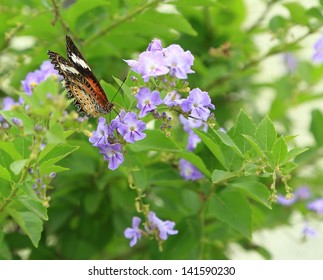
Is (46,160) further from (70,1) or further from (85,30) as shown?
(70,1)

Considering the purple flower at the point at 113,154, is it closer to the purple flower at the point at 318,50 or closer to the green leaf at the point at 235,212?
the green leaf at the point at 235,212

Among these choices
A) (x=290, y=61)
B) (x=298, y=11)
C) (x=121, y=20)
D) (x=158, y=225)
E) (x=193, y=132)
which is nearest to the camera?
(x=158, y=225)

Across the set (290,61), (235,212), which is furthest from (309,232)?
(290,61)

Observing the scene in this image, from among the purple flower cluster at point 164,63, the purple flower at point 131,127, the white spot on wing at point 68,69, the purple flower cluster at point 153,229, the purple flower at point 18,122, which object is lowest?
→ the purple flower cluster at point 153,229

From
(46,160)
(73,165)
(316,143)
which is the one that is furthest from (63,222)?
(316,143)

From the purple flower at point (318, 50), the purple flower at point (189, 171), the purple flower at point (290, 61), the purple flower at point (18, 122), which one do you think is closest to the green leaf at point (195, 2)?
the purple flower at point (318, 50)

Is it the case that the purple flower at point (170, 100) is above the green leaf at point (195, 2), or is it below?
below

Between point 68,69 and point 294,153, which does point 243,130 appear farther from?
point 68,69

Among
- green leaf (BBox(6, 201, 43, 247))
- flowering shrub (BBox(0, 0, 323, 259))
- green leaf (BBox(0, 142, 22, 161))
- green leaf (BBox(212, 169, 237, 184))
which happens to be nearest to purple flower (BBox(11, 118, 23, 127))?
flowering shrub (BBox(0, 0, 323, 259))
